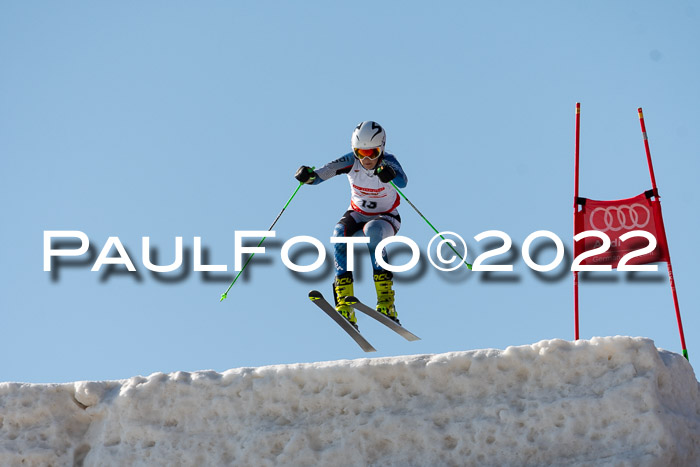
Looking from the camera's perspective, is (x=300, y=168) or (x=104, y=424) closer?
(x=104, y=424)

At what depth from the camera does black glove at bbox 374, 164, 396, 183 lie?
27.9 ft

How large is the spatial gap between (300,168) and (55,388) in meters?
3.61

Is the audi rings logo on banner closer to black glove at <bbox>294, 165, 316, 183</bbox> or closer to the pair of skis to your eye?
the pair of skis

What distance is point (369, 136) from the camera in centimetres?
860

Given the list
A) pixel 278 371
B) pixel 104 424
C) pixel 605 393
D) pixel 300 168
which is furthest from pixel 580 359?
pixel 300 168

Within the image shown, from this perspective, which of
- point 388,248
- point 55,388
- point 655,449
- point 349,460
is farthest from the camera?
point 388,248

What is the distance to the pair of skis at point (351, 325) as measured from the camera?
8375 mm

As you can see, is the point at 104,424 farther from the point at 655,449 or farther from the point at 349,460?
the point at 655,449

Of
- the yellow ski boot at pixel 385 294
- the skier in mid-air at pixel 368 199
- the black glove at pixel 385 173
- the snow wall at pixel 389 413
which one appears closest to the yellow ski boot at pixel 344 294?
the skier in mid-air at pixel 368 199

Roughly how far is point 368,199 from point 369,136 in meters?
0.59

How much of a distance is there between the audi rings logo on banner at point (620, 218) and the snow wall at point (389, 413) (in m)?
3.92

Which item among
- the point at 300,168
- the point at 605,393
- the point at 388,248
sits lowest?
the point at 605,393

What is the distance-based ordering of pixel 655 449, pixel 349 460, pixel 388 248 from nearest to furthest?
pixel 655 449 → pixel 349 460 → pixel 388 248

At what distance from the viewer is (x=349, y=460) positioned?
18.3ft
